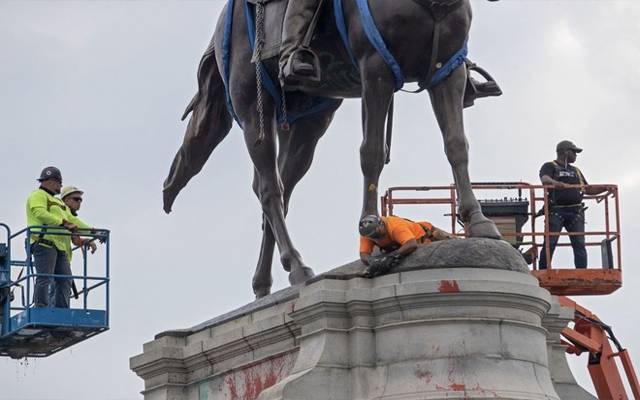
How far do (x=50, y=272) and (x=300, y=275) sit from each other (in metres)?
4.32

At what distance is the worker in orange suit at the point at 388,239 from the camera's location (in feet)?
62.7

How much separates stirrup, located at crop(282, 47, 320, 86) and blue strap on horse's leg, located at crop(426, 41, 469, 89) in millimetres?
1184

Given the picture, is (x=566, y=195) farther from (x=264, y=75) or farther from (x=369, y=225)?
(x=369, y=225)

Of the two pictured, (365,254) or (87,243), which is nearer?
(365,254)

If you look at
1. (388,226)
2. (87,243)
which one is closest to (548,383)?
(388,226)

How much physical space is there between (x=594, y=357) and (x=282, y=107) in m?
11.8

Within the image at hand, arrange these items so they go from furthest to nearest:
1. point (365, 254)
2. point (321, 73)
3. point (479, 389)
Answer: point (321, 73) → point (365, 254) → point (479, 389)

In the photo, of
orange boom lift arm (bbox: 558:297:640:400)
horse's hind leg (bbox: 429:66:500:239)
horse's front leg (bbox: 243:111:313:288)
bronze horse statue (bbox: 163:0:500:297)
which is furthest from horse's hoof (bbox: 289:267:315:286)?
orange boom lift arm (bbox: 558:297:640:400)

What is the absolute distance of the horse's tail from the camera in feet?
75.9

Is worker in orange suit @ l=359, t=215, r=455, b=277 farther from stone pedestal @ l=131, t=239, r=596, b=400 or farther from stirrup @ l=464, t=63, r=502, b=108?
stirrup @ l=464, t=63, r=502, b=108

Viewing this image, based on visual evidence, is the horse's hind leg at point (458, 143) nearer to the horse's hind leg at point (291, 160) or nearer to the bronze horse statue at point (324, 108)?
the bronze horse statue at point (324, 108)

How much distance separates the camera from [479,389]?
1830cm

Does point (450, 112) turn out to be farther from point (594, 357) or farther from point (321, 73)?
point (594, 357)

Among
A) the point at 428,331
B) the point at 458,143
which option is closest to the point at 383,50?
the point at 458,143
